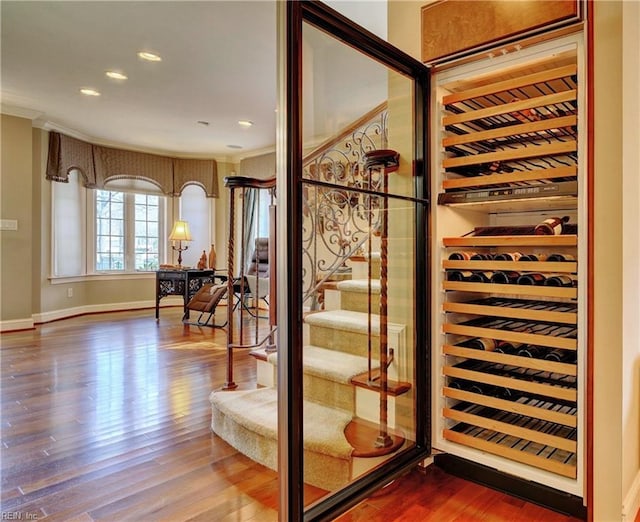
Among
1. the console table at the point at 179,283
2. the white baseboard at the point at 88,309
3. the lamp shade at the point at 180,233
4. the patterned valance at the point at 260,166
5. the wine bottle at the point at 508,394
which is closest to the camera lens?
the wine bottle at the point at 508,394

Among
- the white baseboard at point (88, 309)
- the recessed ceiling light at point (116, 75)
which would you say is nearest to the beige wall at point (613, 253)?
the recessed ceiling light at point (116, 75)

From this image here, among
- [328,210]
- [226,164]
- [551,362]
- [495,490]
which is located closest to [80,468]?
[328,210]

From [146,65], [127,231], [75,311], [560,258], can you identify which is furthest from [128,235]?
[560,258]

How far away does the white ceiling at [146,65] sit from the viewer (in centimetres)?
324

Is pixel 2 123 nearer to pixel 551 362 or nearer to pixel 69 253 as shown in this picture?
pixel 69 253

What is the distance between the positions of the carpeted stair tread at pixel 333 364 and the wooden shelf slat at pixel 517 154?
103 centimetres

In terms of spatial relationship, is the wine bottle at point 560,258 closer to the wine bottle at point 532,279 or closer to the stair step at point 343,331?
the wine bottle at point 532,279

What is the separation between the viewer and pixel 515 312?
182cm

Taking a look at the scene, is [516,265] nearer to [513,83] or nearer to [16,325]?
[513,83]

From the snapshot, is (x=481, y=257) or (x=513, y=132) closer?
(x=513, y=132)

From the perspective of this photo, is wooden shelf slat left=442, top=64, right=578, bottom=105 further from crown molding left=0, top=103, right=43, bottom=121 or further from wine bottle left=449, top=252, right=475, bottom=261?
crown molding left=0, top=103, right=43, bottom=121

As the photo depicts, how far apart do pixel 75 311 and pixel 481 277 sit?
6.62 m

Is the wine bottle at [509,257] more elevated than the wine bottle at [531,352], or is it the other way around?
the wine bottle at [509,257]

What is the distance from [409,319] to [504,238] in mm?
573
